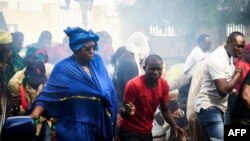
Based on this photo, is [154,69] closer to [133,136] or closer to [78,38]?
[133,136]

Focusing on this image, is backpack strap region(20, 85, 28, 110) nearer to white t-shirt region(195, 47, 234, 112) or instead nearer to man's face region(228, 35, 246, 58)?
white t-shirt region(195, 47, 234, 112)

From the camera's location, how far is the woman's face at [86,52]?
4484 millimetres

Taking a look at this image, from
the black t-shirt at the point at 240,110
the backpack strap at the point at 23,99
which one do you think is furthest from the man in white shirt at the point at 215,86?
the backpack strap at the point at 23,99

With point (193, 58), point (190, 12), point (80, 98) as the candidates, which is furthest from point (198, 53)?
point (190, 12)

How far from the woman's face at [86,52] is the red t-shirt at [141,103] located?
0.72m

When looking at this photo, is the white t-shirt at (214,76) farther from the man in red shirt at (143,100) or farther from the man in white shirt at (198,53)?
the man in white shirt at (198,53)

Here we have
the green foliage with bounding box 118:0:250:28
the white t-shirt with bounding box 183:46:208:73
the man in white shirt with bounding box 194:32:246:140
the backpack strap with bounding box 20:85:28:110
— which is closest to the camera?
the man in white shirt with bounding box 194:32:246:140

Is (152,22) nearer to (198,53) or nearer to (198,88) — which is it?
(198,53)

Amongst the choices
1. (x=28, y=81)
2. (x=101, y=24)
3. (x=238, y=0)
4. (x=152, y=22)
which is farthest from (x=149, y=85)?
(x=101, y=24)

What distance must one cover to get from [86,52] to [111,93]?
451mm

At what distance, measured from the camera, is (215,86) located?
5344 mm

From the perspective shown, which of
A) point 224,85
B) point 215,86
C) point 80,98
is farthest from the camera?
point 215,86

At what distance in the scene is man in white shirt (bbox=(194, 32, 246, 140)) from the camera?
17.5 feet

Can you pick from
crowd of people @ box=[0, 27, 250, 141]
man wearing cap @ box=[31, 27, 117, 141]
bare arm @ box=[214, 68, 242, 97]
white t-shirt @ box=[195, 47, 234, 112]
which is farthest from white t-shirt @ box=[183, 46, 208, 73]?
man wearing cap @ box=[31, 27, 117, 141]
